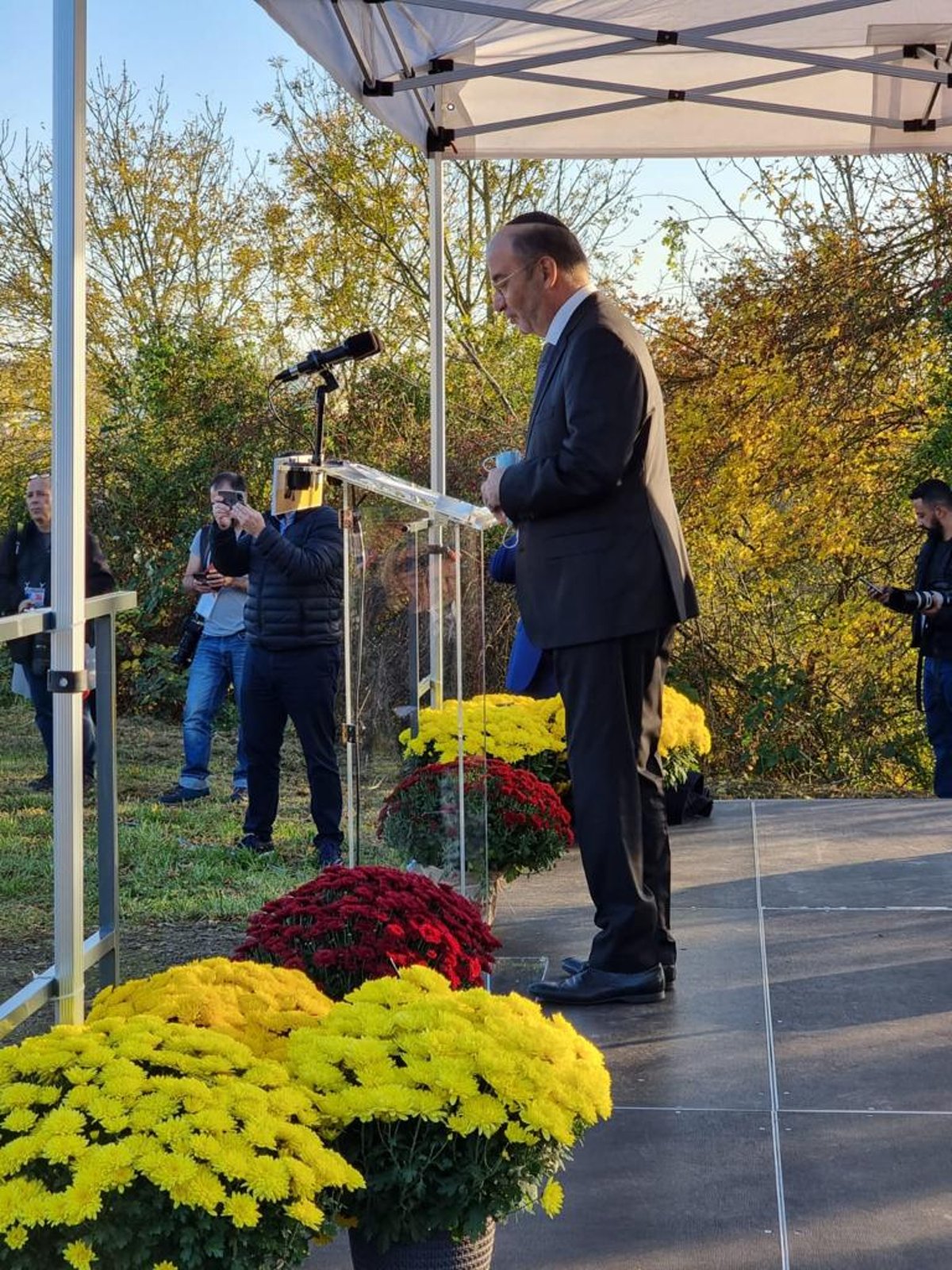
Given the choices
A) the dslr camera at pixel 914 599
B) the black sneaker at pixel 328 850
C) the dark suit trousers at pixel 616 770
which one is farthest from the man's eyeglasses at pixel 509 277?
the dslr camera at pixel 914 599

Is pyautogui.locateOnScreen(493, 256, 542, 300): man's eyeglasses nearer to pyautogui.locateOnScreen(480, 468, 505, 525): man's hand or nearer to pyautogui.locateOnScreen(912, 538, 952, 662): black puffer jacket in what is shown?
pyautogui.locateOnScreen(480, 468, 505, 525): man's hand

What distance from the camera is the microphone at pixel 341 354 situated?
3832 mm

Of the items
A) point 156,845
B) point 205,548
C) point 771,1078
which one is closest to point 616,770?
point 771,1078

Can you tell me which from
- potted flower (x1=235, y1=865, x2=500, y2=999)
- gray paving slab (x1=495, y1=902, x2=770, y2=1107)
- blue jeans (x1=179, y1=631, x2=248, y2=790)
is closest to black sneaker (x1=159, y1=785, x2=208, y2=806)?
blue jeans (x1=179, y1=631, x2=248, y2=790)

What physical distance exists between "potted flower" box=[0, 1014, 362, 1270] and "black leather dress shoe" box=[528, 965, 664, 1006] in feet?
5.98

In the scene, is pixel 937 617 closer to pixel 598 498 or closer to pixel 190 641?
pixel 190 641

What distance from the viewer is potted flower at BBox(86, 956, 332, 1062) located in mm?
2496

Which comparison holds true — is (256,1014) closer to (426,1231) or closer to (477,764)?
(426,1231)

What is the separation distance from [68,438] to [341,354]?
1.25 meters

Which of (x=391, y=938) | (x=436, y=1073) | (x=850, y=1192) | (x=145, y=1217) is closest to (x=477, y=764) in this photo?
(x=391, y=938)

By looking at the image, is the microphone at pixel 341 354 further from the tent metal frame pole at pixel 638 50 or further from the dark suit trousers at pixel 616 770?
the tent metal frame pole at pixel 638 50

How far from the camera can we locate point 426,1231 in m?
2.27

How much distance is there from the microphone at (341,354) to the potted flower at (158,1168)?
6.58 ft

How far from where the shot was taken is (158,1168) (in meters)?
2.00
